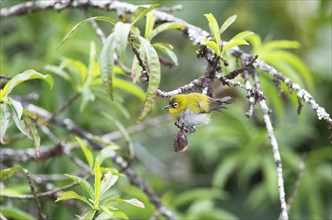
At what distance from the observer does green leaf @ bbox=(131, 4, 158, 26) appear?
1.41 m

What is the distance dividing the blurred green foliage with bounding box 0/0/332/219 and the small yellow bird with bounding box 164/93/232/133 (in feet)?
3.50

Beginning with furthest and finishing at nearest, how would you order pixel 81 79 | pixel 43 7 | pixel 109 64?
pixel 81 79 < pixel 43 7 < pixel 109 64

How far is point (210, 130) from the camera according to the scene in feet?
10.4

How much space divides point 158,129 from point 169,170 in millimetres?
232

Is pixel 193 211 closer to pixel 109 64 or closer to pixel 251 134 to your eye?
pixel 251 134

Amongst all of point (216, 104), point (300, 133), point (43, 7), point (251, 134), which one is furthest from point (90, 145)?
point (300, 133)

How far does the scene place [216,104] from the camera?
135cm

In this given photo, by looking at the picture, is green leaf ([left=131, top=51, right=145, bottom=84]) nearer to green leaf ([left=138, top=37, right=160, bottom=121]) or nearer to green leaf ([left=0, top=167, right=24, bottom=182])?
green leaf ([left=138, top=37, right=160, bottom=121])

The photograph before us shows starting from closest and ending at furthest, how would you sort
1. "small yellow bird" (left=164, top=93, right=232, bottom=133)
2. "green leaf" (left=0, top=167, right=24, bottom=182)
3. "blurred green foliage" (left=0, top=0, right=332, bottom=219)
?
"small yellow bird" (left=164, top=93, right=232, bottom=133) < "green leaf" (left=0, top=167, right=24, bottom=182) < "blurred green foliage" (left=0, top=0, right=332, bottom=219)

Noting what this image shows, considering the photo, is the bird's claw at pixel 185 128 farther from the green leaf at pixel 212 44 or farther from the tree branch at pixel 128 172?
the tree branch at pixel 128 172

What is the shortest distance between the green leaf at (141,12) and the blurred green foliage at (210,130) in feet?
2.88

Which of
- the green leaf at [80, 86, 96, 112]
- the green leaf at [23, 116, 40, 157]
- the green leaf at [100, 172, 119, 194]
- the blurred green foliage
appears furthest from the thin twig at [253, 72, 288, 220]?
the blurred green foliage

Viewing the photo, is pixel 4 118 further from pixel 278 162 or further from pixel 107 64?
pixel 278 162

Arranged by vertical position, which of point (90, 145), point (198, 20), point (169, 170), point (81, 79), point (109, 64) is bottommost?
point (109, 64)
